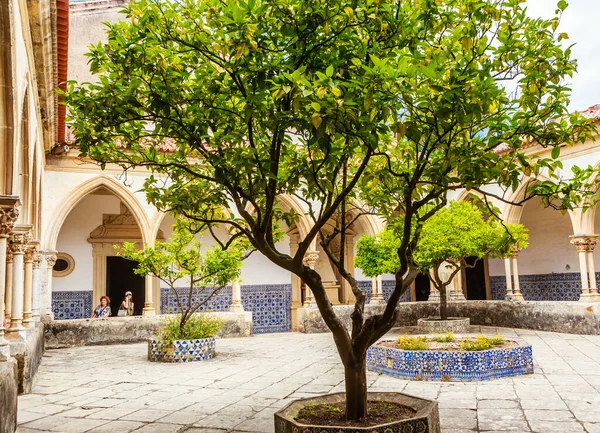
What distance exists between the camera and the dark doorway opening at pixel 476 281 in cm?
1655

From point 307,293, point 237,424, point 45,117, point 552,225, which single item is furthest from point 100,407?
point 552,225

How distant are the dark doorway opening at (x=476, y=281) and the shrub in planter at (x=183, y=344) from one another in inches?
389

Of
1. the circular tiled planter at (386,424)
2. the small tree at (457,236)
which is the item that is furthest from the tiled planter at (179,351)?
the circular tiled planter at (386,424)

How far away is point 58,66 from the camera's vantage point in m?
7.48

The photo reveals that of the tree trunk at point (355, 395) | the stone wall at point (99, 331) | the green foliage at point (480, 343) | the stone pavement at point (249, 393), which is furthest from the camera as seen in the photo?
the stone wall at point (99, 331)

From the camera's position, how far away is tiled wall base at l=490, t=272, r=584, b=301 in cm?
1425

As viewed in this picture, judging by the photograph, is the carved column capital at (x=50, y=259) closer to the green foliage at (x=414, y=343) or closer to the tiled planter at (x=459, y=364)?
the green foliage at (x=414, y=343)

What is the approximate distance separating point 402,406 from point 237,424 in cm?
157

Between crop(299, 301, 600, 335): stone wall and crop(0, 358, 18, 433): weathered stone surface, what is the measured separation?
6.97 meters

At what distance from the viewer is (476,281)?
16719 mm

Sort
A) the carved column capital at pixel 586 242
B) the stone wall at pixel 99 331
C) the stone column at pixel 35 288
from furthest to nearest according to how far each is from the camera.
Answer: the carved column capital at pixel 586 242
the stone wall at pixel 99 331
the stone column at pixel 35 288

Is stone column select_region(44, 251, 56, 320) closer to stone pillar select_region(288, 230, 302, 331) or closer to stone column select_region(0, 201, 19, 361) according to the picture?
stone pillar select_region(288, 230, 302, 331)

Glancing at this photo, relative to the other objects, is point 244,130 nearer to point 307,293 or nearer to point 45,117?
point 45,117

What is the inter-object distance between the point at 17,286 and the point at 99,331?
4423mm
